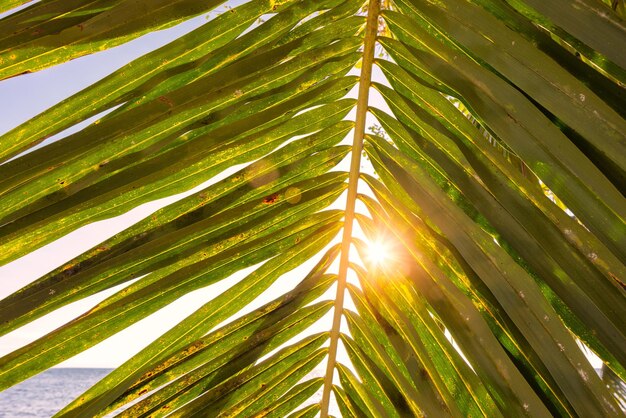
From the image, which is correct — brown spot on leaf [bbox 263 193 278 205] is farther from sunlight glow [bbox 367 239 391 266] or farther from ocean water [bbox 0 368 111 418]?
ocean water [bbox 0 368 111 418]

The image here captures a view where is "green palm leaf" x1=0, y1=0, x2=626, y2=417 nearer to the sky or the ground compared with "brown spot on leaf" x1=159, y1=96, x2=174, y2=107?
nearer to the ground

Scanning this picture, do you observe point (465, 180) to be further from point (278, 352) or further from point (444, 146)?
point (278, 352)

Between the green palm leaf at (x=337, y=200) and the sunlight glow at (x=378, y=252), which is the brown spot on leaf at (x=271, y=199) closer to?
the green palm leaf at (x=337, y=200)

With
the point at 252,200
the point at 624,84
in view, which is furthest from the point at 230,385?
the point at 624,84

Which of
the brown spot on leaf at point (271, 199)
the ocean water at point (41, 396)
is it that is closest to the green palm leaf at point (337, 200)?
the brown spot on leaf at point (271, 199)

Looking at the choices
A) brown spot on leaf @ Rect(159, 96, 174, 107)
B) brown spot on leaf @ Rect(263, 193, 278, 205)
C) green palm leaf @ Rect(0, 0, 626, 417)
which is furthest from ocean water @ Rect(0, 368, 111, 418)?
brown spot on leaf @ Rect(159, 96, 174, 107)

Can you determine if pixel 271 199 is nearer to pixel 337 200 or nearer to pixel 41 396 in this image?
pixel 337 200
